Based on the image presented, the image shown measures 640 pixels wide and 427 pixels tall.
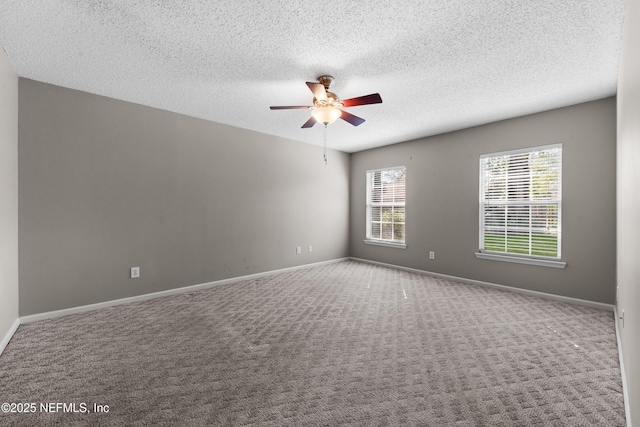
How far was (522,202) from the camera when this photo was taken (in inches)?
158

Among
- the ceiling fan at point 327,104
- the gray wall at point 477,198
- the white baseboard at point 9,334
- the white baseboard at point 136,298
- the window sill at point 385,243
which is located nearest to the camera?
the white baseboard at point 9,334

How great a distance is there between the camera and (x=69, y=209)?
3.17m

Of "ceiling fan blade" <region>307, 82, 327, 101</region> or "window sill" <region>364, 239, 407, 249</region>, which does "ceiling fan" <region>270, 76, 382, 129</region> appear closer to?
"ceiling fan blade" <region>307, 82, 327, 101</region>

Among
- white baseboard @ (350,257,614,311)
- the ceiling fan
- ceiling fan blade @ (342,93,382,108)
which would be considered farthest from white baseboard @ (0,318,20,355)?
white baseboard @ (350,257,614,311)

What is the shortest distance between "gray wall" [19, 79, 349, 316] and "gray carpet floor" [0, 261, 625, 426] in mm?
467

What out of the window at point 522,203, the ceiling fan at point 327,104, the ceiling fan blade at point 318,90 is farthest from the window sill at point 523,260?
the ceiling fan blade at point 318,90

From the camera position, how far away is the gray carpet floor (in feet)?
5.51

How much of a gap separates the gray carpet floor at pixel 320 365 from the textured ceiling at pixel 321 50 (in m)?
2.44

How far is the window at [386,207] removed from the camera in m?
5.62

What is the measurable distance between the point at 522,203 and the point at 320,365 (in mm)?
3556

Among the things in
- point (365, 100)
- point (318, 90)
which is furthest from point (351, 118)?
point (318, 90)

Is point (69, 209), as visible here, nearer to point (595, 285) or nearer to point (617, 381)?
point (617, 381)

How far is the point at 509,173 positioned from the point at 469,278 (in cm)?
167

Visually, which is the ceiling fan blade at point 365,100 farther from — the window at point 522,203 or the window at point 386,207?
the window at point 386,207
